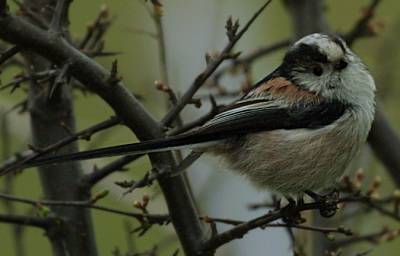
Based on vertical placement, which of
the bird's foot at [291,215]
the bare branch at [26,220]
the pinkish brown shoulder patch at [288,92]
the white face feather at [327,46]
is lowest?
the bird's foot at [291,215]

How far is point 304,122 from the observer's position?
398cm

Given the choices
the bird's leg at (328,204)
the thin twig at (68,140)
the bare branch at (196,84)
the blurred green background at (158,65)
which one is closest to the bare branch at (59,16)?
the thin twig at (68,140)

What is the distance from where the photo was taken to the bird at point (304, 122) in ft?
12.8

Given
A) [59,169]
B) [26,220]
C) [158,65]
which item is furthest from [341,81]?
[158,65]

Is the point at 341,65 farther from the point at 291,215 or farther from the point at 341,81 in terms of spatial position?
the point at 291,215

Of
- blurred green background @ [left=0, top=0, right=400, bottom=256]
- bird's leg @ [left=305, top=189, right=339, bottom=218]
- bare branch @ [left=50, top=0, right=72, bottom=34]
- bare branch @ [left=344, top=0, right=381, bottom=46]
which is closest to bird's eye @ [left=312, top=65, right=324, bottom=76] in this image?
bird's leg @ [left=305, top=189, right=339, bottom=218]

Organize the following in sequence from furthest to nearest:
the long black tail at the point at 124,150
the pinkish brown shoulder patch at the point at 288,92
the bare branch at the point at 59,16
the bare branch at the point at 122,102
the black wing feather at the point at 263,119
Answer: the pinkish brown shoulder patch at the point at 288,92, the black wing feather at the point at 263,119, the long black tail at the point at 124,150, the bare branch at the point at 59,16, the bare branch at the point at 122,102

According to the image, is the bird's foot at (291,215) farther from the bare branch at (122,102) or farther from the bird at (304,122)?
the bird at (304,122)

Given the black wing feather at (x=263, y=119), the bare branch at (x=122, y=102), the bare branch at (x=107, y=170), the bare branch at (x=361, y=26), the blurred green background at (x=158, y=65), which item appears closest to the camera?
the bare branch at (x=122, y=102)

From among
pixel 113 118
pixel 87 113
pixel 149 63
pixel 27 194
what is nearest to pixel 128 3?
pixel 149 63

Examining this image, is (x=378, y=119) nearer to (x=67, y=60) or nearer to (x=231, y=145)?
(x=231, y=145)

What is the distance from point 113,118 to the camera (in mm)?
3312

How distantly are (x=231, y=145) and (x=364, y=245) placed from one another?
328 centimetres

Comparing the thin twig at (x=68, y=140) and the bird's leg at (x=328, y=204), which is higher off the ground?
the thin twig at (x=68, y=140)
